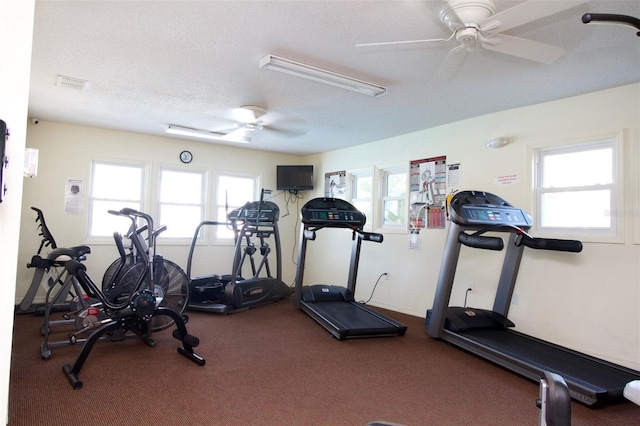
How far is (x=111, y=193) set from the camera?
567cm

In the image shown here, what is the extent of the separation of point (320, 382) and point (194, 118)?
11.9 feet

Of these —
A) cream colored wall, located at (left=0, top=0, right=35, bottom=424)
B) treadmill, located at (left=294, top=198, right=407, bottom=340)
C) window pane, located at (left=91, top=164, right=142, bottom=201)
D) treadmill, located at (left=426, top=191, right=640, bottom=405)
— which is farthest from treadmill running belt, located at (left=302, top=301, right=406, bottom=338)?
cream colored wall, located at (left=0, top=0, right=35, bottom=424)

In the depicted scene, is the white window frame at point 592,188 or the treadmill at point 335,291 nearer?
the white window frame at point 592,188

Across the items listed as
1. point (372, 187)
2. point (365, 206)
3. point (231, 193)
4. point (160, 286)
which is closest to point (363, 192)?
point (365, 206)

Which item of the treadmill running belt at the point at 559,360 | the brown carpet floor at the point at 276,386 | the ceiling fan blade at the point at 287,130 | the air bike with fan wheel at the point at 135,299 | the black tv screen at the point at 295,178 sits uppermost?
the ceiling fan blade at the point at 287,130

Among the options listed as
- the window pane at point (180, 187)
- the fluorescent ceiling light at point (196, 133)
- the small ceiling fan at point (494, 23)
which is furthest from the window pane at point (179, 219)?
the small ceiling fan at point (494, 23)

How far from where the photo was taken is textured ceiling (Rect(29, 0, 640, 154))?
2414 mm

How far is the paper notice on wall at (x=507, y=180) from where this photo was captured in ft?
13.6

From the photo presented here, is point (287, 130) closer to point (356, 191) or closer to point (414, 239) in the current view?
point (356, 191)

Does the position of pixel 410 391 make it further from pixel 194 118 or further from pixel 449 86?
pixel 194 118

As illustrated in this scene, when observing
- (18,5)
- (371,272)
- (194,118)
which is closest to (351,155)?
(371,272)

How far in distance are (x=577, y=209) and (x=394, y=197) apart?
240 cm

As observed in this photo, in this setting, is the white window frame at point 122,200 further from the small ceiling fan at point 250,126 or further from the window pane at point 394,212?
the window pane at point 394,212

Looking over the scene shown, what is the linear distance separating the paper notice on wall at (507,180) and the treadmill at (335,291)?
1.51 metres
